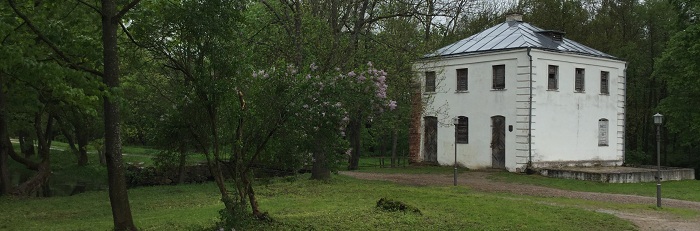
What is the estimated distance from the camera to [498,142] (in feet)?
96.7

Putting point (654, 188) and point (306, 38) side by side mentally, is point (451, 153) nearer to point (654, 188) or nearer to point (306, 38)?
point (654, 188)

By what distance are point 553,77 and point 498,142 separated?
380 cm

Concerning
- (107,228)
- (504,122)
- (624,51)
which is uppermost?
(624,51)

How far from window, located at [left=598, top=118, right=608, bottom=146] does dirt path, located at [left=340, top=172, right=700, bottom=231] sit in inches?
271

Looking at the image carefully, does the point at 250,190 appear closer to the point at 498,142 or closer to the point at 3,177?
the point at 3,177

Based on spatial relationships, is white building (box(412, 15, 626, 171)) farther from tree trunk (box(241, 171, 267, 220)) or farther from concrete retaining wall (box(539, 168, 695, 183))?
tree trunk (box(241, 171, 267, 220))

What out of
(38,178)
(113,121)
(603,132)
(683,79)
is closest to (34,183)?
(38,178)

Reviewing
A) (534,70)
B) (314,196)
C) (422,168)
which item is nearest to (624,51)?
(534,70)

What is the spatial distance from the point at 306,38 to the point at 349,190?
518cm

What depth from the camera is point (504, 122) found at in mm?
29172

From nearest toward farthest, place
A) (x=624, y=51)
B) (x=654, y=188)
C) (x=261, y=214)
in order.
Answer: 1. (x=261, y=214)
2. (x=654, y=188)
3. (x=624, y=51)

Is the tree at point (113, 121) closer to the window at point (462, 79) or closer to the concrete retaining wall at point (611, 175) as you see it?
the concrete retaining wall at point (611, 175)

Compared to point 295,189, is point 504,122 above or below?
above

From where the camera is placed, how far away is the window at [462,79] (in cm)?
3077
